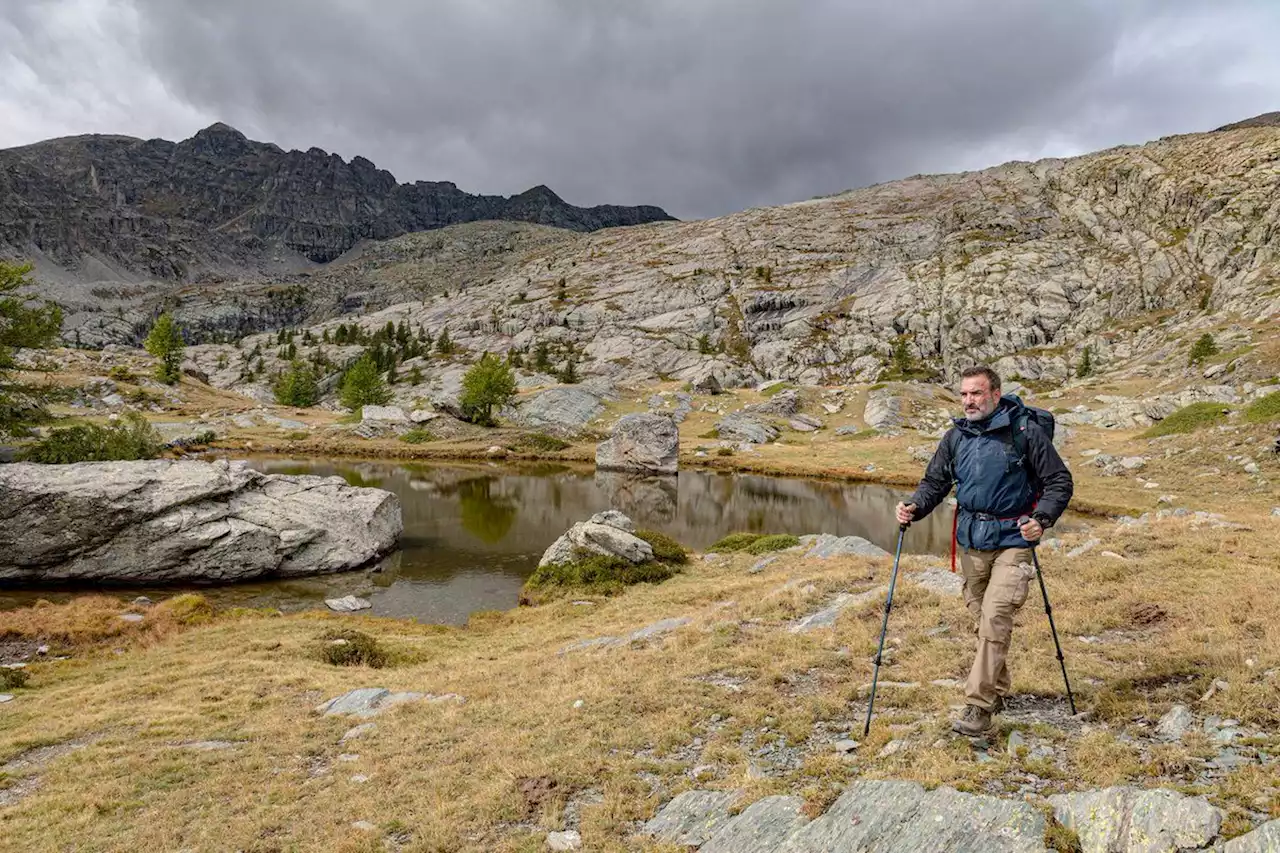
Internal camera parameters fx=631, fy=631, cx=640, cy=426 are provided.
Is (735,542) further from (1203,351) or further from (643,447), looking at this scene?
(1203,351)

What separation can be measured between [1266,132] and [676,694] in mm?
244969

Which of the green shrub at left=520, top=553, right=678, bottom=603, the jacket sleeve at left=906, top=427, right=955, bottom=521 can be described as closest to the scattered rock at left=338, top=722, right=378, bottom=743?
the jacket sleeve at left=906, top=427, right=955, bottom=521

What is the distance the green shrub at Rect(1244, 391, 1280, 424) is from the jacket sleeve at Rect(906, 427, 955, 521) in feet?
183

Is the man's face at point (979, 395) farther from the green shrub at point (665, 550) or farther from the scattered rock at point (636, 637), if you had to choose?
the green shrub at point (665, 550)

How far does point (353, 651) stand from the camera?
20.9 m

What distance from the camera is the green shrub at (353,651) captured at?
2031 centimetres

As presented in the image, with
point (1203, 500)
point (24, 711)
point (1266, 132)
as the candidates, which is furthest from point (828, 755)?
point (1266, 132)

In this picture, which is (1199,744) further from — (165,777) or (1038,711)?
(165,777)

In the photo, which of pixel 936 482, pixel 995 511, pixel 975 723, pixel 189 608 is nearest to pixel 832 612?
pixel 936 482

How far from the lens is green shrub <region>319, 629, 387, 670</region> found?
2031cm

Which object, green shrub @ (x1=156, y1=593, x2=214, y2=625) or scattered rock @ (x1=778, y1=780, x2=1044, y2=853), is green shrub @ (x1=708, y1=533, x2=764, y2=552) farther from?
scattered rock @ (x1=778, y1=780, x2=1044, y2=853)

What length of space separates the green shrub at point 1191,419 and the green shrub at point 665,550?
161 ft

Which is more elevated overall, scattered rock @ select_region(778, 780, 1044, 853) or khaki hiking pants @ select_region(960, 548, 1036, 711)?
khaki hiking pants @ select_region(960, 548, 1036, 711)

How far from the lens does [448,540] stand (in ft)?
139
